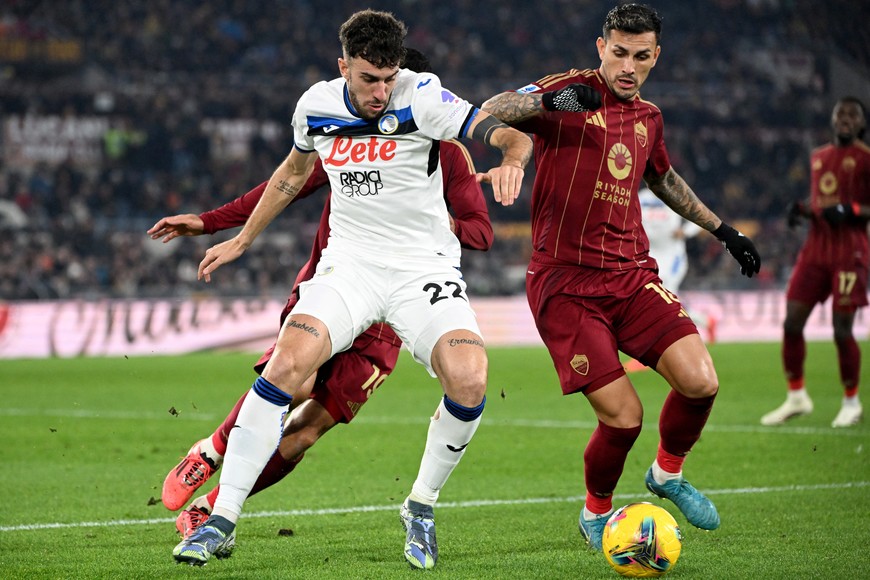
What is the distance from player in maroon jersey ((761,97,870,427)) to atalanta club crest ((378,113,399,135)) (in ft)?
18.9

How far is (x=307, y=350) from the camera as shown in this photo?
15.4 ft

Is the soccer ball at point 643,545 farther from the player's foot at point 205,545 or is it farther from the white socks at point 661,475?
the player's foot at point 205,545

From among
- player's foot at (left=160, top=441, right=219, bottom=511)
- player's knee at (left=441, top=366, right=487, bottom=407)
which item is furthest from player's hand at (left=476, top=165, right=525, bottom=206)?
player's foot at (left=160, top=441, right=219, bottom=511)

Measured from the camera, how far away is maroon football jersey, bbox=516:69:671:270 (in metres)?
5.33

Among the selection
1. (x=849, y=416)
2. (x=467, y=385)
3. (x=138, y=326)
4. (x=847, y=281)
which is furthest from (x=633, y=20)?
(x=138, y=326)

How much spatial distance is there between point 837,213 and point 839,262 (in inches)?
20.3

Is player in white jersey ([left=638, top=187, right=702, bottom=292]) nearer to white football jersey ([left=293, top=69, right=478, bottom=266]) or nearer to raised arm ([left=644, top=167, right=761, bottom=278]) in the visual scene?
raised arm ([left=644, top=167, right=761, bottom=278])

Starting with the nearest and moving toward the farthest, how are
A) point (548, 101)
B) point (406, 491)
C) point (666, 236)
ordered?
point (548, 101), point (406, 491), point (666, 236)

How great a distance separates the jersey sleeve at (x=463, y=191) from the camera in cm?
580

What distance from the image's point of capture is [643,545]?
4566mm

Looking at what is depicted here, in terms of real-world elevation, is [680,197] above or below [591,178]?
below

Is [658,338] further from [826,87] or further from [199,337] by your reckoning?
[826,87]

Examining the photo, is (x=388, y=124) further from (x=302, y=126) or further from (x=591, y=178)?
(x=591, y=178)

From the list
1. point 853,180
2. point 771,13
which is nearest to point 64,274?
point 853,180
